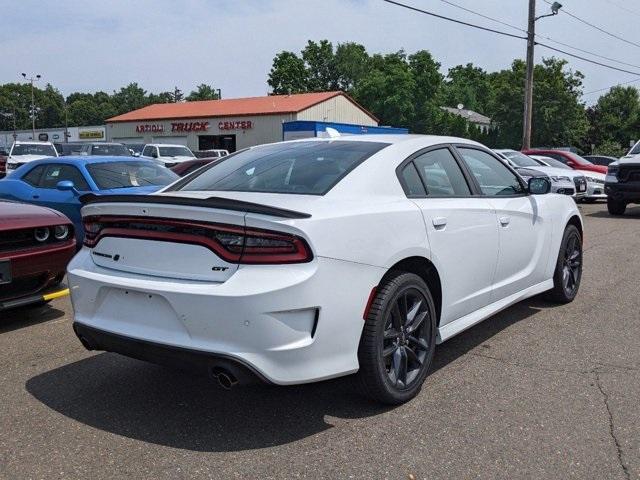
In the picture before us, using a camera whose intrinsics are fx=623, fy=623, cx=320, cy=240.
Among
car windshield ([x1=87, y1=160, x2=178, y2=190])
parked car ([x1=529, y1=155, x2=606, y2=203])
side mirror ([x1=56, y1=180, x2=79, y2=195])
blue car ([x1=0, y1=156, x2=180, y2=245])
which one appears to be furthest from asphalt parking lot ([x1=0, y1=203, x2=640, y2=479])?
parked car ([x1=529, y1=155, x2=606, y2=203])

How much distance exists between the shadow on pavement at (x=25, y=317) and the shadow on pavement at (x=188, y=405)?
4.49 ft

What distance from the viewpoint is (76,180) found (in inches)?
338

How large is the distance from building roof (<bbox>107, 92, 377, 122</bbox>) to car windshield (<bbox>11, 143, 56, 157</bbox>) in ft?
77.3

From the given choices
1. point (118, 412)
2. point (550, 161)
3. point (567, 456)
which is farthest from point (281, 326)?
point (550, 161)

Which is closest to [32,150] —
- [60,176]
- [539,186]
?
[60,176]

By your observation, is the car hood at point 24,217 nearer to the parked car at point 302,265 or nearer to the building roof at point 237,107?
the parked car at point 302,265

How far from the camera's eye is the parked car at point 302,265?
2.96 m

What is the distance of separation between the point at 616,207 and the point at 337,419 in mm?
12693

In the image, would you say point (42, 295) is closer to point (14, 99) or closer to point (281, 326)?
point (281, 326)

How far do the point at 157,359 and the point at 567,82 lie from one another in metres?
61.4

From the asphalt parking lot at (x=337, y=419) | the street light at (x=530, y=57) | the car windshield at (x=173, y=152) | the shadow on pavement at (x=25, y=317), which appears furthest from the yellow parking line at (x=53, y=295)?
the street light at (x=530, y=57)

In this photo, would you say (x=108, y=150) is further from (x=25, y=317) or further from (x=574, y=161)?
(x=25, y=317)

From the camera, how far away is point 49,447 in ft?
10.2

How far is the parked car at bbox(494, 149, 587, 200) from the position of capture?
15.6 m
